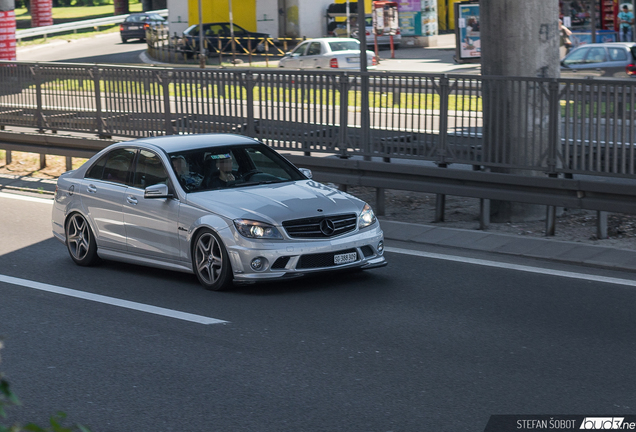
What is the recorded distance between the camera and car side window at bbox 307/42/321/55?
38125mm

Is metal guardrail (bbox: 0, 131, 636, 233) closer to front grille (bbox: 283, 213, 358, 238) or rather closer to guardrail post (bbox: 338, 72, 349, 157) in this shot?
guardrail post (bbox: 338, 72, 349, 157)

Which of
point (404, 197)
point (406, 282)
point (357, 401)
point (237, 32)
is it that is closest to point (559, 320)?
point (406, 282)

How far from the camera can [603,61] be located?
26047 mm

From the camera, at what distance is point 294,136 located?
13.4 meters

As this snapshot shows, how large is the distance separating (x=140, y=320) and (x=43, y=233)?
4.57 metres

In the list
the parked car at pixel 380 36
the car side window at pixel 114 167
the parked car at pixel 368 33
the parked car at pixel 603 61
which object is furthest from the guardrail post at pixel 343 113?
the parked car at pixel 368 33

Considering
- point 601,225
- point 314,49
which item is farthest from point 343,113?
point 314,49

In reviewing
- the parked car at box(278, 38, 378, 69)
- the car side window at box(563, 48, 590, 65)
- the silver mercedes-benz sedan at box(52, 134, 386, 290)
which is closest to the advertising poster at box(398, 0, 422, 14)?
the parked car at box(278, 38, 378, 69)

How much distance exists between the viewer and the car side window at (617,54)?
25644 millimetres

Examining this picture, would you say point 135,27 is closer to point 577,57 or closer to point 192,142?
point 577,57

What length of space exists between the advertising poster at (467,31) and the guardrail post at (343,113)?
2295 cm

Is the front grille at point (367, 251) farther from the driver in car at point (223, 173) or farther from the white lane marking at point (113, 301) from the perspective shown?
the white lane marking at point (113, 301)

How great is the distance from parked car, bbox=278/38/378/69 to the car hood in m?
27.9

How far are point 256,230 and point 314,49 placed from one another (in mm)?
30309
